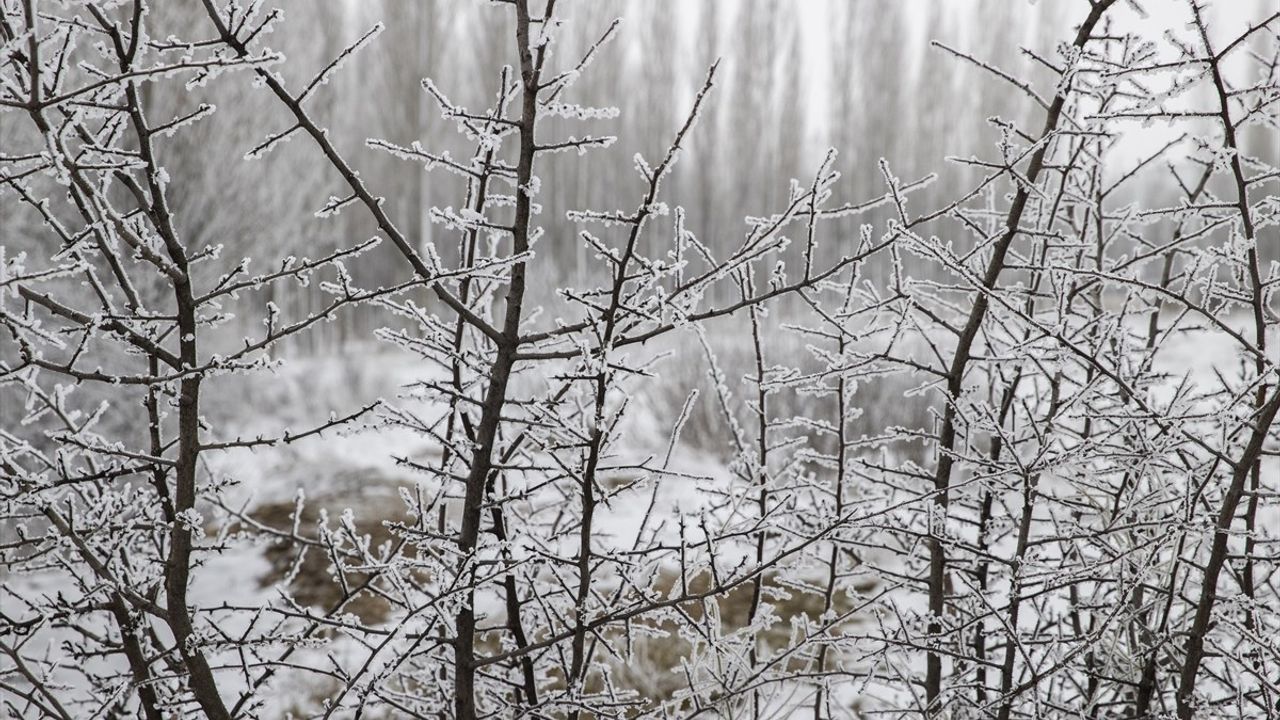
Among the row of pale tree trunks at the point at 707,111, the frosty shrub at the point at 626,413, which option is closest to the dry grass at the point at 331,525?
the frosty shrub at the point at 626,413

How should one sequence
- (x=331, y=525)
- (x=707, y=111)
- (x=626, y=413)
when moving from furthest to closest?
(x=707, y=111) < (x=331, y=525) < (x=626, y=413)

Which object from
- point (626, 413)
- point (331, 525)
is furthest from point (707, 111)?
point (626, 413)

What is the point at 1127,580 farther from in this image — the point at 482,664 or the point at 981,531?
the point at 482,664

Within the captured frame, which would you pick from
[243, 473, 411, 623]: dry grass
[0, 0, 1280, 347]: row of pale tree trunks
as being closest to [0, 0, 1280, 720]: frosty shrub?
[243, 473, 411, 623]: dry grass

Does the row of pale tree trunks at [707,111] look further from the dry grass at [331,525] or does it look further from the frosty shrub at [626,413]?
the frosty shrub at [626,413]

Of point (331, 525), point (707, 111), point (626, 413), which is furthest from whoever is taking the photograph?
point (707, 111)

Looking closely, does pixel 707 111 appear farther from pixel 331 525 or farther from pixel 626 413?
pixel 626 413

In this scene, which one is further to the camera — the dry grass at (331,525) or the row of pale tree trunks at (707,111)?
the row of pale tree trunks at (707,111)

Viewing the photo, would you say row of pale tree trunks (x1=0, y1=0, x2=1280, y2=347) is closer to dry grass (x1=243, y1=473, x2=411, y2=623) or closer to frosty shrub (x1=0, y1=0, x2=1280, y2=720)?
dry grass (x1=243, y1=473, x2=411, y2=623)

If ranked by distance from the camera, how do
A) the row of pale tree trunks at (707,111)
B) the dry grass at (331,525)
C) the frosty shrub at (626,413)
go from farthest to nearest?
the row of pale tree trunks at (707,111), the dry grass at (331,525), the frosty shrub at (626,413)

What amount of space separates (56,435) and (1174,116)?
1.48 meters

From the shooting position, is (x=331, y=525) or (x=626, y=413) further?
(x=331, y=525)

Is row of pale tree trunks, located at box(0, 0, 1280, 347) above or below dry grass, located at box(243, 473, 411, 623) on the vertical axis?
above

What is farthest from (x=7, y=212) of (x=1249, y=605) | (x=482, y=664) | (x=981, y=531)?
(x=1249, y=605)
